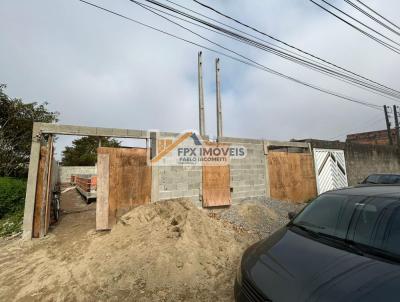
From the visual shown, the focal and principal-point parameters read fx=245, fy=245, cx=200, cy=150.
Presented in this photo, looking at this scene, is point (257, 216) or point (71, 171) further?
point (71, 171)

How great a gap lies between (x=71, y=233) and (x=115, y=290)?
324cm

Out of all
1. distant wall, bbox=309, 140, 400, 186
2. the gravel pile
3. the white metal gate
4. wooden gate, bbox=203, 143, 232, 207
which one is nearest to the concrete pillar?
wooden gate, bbox=203, 143, 232, 207

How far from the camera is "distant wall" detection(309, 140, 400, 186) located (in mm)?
13430

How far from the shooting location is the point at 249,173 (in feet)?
30.3

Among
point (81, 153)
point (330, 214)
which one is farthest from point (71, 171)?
point (330, 214)

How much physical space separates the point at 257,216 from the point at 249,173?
2077 millimetres

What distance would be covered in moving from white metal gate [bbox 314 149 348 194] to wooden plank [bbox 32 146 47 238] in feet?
35.8

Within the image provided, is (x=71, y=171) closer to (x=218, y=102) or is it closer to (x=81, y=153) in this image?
(x=81, y=153)

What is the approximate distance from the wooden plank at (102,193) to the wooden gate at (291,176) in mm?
6248

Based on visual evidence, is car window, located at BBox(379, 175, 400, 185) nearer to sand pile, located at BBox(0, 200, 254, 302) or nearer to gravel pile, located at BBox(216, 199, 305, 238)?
gravel pile, located at BBox(216, 199, 305, 238)

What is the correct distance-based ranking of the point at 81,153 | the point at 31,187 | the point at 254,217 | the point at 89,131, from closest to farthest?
the point at 31,187, the point at 89,131, the point at 254,217, the point at 81,153

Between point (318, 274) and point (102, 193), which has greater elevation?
point (102, 193)

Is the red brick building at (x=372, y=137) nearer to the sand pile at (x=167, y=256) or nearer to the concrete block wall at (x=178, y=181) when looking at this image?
the concrete block wall at (x=178, y=181)

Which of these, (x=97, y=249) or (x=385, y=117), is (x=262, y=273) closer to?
(x=97, y=249)
